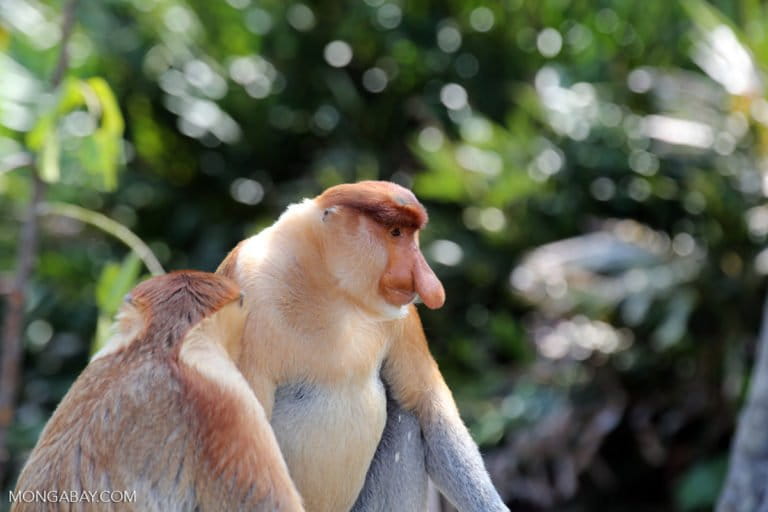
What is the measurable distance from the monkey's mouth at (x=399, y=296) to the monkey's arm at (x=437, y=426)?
7.7 inches

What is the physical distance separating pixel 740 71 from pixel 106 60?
2.82m

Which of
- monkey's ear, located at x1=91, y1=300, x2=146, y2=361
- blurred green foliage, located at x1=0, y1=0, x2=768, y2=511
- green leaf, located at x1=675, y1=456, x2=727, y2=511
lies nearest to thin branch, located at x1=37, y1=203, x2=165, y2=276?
monkey's ear, located at x1=91, y1=300, x2=146, y2=361

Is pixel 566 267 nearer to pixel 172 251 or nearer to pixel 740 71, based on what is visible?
pixel 740 71

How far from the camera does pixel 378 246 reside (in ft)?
7.78

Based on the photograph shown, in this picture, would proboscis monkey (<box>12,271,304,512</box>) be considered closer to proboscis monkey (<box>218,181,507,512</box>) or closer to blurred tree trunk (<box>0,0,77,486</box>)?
proboscis monkey (<box>218,181,507,512</box>)

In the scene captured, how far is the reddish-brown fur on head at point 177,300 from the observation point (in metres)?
2.13

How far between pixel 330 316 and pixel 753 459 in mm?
1657

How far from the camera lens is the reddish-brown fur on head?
213cm

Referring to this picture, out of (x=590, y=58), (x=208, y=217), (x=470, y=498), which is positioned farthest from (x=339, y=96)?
(x=470, y=498)

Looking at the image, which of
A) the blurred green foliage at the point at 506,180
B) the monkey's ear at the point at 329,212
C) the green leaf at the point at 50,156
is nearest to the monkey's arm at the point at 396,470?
the monkey's ear at the point at 329,212

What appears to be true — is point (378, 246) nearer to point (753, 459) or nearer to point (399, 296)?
point (399, 296)

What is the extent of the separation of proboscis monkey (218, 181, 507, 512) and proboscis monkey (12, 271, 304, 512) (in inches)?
8.6

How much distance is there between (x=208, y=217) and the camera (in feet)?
18.0

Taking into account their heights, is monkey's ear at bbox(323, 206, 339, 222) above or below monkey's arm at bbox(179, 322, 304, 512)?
above
